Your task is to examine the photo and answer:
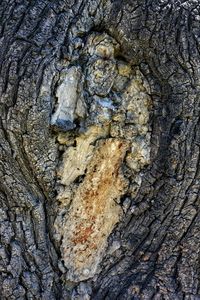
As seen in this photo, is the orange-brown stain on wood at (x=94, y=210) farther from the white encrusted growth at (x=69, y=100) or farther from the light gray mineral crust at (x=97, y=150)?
the white encrusted growth at (x=69, y=100)

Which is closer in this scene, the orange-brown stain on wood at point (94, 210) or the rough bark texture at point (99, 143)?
the rough bark texture at point (99, 143)

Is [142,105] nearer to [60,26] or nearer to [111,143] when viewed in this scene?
[111,143]

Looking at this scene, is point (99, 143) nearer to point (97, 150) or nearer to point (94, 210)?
point (97, 150)

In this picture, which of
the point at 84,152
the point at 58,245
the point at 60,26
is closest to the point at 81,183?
the point at 84,152

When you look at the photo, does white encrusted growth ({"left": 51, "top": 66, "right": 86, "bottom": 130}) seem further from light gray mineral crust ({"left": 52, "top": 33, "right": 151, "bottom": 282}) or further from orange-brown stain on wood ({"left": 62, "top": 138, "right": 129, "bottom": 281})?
orange-brown stain on wood ({"left": 62, "top": 138, "right": 129, "bottom": 281})

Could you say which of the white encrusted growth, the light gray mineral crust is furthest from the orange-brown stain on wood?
the white encrusted growth

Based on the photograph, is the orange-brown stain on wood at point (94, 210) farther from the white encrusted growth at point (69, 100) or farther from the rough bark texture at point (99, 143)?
the white encrusted growth at point (69, 100)

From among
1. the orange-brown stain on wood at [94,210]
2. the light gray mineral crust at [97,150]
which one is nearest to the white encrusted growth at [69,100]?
the light gray mineral crust at [97,150]

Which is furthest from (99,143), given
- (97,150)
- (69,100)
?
(69,100)

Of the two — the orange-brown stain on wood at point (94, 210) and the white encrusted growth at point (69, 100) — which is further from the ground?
the white encrusted growth at point (69, 100)
